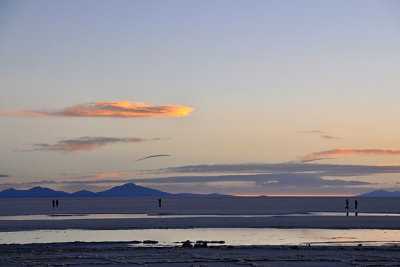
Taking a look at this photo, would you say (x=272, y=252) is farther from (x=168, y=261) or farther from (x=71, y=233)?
(x=71, y=233)

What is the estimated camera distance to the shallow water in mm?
38219

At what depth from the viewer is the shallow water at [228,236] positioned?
3822cm

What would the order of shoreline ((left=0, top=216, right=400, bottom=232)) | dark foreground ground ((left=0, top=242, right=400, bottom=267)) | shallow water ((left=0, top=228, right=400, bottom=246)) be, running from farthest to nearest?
shoreline ((left=0, top=216, right=400, bottom=232)), shallow water ((left=0, top=228, right=400, bottom=246)), dark foreground ground ((left=0, top=242, right=400, bottom=267))

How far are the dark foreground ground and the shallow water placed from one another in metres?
4.28

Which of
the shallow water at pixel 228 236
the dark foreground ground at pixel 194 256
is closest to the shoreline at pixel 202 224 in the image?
the shallow water at pixel 228 236

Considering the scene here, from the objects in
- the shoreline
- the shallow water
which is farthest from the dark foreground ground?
the shoreline

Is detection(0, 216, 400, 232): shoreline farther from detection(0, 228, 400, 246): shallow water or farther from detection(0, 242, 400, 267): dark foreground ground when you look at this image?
detection(0, 242, 400, 267): dark foreground ground

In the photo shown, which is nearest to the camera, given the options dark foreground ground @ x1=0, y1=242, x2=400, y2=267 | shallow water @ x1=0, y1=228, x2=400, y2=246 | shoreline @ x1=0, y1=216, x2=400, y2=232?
dark foreground ground @ x1=0, y1=242, x2=400, y2=267

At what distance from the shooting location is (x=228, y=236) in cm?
4222

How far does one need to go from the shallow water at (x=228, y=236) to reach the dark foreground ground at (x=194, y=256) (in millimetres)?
4284

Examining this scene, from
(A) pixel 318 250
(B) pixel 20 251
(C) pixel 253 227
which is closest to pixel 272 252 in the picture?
(A) pixel 318 250

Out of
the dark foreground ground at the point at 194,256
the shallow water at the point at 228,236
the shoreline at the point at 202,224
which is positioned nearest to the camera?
the dark foreground ground at the point at 194,256

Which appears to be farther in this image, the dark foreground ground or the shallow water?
the shallow water

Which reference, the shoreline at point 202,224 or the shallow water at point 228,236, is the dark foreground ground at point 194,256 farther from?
the shoreline at point 202,224
